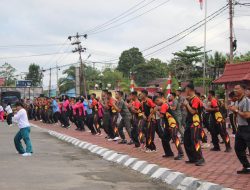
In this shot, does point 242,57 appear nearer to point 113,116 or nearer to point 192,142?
point 113,116

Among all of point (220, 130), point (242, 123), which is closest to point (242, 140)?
point (242, 123)

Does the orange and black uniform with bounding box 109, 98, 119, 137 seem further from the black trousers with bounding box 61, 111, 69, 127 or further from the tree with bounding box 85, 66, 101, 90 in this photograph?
the tree with bounding box 85, 66, 101, 90

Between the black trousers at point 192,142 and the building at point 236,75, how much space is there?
13.4 metres

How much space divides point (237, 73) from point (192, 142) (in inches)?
630

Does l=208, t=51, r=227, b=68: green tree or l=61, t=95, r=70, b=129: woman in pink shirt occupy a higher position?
l=208, t=51, r=227, b=68: green tree

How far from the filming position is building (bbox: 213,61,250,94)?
23422mm

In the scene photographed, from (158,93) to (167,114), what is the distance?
0.68 metres

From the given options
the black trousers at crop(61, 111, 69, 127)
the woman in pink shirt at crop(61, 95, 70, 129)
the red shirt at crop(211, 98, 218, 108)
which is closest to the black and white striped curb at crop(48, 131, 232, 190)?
the red shirt at crop(211, 98, 218, 108)

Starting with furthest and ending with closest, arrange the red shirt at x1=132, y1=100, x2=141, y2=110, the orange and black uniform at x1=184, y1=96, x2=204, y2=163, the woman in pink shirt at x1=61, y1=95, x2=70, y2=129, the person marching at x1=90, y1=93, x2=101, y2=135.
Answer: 1. the woman in pink shirt at x1=61, y1=95, x2=70, y2=129
2. the person marching at x1=90, y1=93, x2=101, y2=135
3. the red shirt at x1=132, y1=100, x2=141, y2=110
4. the orange and black uniform at x1=184, y1=96, x2=204, y2=163

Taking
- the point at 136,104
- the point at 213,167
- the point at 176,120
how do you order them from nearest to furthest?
1. the point at 213,167
2. the point at 136,104
3. the point at 176,120

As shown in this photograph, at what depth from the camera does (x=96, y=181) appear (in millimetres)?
8547

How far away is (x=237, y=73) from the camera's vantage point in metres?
25.0

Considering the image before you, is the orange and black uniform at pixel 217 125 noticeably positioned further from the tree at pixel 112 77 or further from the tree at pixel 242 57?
the tree at pixel 112 77

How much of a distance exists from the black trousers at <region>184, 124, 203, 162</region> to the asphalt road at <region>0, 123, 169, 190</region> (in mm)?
1210
